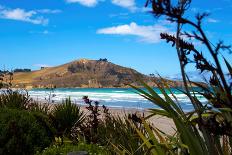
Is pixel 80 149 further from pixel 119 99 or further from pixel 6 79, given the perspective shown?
pixel 119 99

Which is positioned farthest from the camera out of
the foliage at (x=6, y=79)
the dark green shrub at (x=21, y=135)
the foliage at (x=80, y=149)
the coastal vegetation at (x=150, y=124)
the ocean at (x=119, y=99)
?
the ocean at (x=119, y=99)

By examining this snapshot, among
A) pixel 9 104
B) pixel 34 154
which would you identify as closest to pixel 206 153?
pixel 34 154

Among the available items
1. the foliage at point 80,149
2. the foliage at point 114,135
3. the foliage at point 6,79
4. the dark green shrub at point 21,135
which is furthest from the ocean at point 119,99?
the dark green shrub at point 21,135

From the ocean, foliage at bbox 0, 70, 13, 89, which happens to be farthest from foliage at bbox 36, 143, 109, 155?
foliage at bbox 0, 70, 13, 89

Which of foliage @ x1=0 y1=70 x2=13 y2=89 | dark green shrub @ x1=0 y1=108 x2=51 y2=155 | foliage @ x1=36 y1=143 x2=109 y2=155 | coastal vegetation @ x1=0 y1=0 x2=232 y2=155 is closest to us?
coastal vegetation @ x1=0 y1=0 x2=232 y2=155

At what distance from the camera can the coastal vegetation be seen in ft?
6.20

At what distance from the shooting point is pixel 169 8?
189cm

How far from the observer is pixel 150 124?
770 cm

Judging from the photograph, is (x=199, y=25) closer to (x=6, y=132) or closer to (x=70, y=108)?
(x=6, y=132)

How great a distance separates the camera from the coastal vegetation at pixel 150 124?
6.20 ft

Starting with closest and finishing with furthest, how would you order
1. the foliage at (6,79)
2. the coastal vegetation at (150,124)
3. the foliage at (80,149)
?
1. the coastal vegetation at (150,124)
2. the foliage at (80,149)
3. the foliage at (6,79)

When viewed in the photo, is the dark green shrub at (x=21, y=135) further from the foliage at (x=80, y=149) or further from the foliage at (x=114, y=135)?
the foliage at (x=80, y=149)

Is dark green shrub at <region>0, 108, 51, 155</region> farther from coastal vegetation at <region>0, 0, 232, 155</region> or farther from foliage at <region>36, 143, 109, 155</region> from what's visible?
foliage at <region>36, 143, 109, 155</region>

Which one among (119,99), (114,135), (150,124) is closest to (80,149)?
(114,135)
